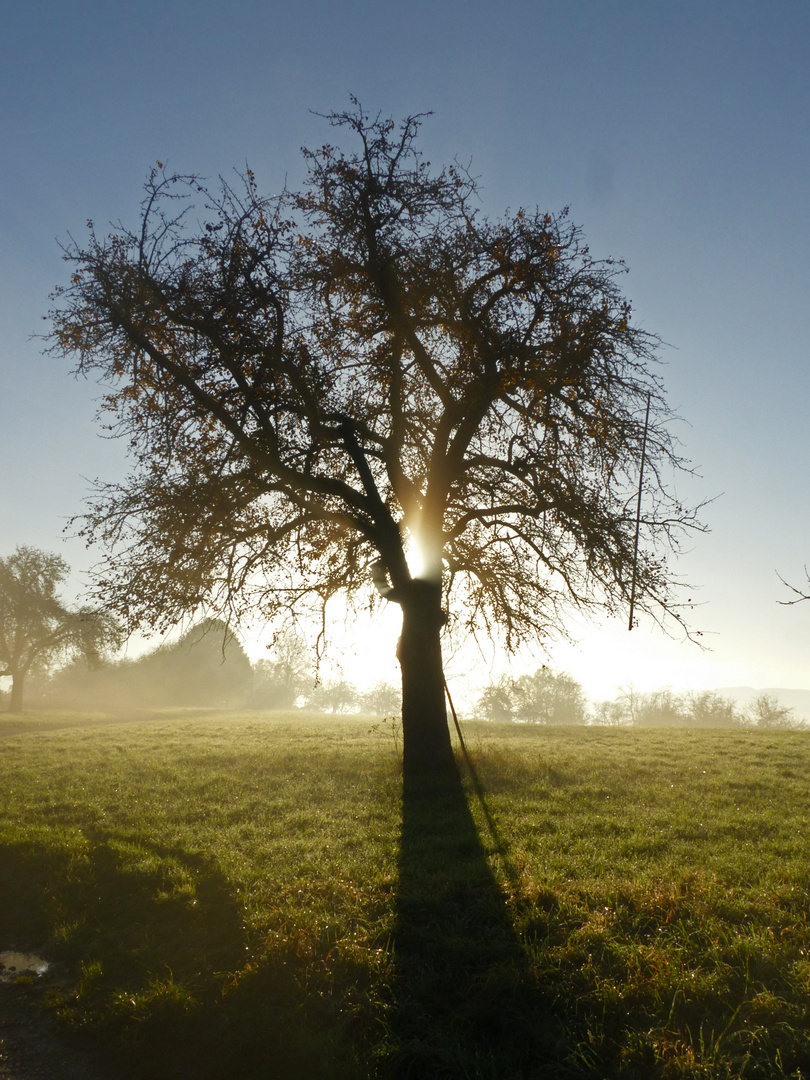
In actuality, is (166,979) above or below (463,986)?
below

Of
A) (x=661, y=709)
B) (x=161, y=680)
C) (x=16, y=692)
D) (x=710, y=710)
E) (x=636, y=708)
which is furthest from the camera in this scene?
(x=636, y=708)

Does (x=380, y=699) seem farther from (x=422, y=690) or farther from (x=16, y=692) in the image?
(x=422, y=690)

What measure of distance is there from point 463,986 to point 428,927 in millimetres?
903

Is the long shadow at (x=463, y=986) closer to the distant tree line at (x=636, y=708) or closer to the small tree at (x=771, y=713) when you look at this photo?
the distant tree line at (x=636, y=708)

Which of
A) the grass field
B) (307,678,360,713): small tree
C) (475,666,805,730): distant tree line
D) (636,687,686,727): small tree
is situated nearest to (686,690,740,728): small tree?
(475,666,805,730): distant tree line

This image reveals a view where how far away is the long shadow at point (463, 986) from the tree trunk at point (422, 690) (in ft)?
15.3

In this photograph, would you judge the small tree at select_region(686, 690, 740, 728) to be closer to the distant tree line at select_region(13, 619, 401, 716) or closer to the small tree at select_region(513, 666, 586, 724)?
the small tree at select_region(513, 666, 586, 724)

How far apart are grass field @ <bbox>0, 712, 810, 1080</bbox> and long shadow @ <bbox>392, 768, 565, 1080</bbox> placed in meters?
0.02

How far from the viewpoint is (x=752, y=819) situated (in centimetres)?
829

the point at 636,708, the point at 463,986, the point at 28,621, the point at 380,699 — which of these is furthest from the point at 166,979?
the point at 636,708

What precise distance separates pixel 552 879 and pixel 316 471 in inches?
365

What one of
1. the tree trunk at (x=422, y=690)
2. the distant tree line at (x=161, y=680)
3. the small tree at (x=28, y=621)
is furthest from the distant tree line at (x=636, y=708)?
the tree trunk at (x=422, y=690)

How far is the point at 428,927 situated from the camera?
Answer: 208 inches

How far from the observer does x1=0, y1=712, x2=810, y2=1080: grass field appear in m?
3.91
